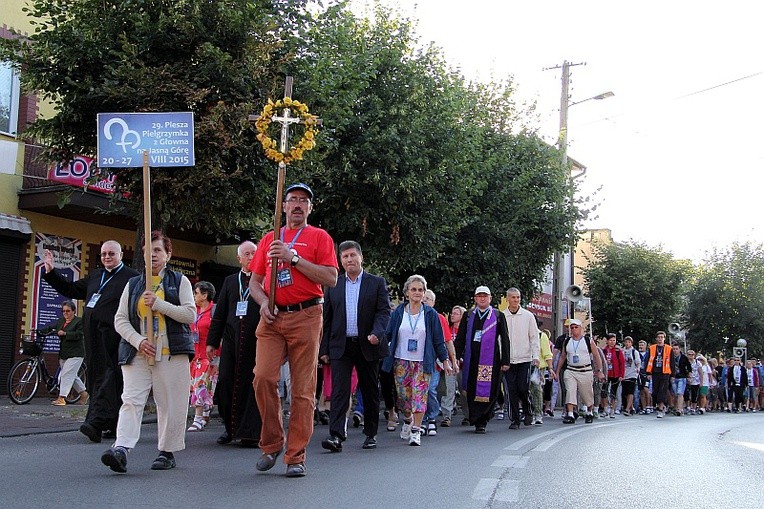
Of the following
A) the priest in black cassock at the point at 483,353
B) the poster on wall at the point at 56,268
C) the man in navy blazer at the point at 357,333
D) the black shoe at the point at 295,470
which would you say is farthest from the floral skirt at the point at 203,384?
the poster on wall at the point at 56,268

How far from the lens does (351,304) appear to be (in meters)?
10.2

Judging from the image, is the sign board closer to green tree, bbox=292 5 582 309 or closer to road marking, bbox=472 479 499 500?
green tree, bbox=292 5 582 309

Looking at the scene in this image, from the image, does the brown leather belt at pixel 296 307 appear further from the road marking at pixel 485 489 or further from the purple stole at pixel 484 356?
the purple stole at pixel 484 356

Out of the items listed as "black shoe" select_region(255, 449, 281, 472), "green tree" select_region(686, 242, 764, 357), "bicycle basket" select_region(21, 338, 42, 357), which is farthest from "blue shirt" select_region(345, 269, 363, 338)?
"green tree" select_region(686, 242, 764, 357)

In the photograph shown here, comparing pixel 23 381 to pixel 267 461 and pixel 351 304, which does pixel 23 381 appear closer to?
pixel 351 304

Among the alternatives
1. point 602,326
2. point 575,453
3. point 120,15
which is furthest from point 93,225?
point 602,326

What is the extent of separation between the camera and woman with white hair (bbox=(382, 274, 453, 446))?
11.1 meters

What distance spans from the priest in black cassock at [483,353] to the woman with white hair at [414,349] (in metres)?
2.28

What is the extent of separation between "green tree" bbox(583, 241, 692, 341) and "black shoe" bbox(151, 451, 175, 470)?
39423 mm

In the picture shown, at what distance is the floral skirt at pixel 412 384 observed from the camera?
35.9ft

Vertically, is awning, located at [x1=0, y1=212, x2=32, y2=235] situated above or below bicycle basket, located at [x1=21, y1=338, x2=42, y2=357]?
above

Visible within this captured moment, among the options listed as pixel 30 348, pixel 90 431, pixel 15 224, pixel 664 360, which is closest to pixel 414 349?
pixel 90 431

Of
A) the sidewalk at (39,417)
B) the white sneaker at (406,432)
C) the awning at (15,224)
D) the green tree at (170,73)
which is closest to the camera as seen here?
the sidewalk at (39,417)

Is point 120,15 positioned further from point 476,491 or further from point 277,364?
point 476,491
